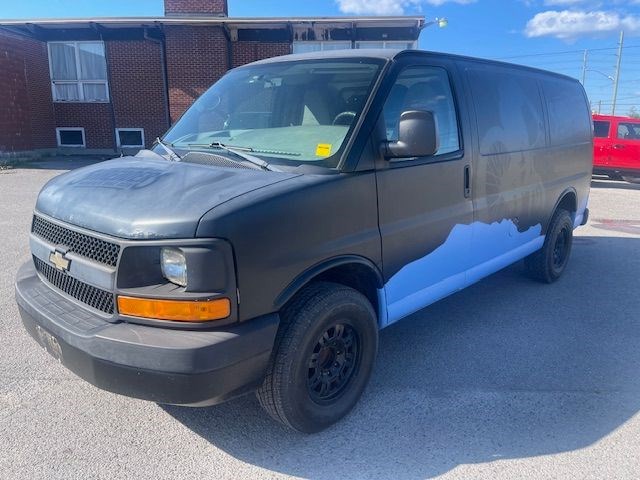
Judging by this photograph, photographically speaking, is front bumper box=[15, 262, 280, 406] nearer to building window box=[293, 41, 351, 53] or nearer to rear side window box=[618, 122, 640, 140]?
rear side window box=[618, 122, 640, 140]

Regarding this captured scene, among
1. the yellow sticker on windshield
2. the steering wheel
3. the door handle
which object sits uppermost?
the steering wheel

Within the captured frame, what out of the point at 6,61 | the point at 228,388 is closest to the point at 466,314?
the point at 228,388

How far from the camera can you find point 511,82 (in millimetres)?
4457

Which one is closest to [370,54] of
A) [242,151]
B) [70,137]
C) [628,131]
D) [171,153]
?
[242,151]

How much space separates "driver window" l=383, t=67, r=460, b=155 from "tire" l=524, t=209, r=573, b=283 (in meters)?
2.23

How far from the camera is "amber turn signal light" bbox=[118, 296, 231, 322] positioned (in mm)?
2234

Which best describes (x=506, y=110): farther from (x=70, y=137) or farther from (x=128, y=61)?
(x=70, y=137)

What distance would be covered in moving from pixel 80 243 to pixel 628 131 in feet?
50.6

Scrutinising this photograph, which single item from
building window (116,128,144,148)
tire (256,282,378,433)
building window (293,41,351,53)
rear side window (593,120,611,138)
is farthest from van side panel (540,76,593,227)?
building window (116,128,144,148)

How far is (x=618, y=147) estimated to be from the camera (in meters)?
13.9

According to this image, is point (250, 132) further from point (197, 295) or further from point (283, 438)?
point (283, 438)

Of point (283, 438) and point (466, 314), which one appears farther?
point (466, 314)

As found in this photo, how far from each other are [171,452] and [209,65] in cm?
1751

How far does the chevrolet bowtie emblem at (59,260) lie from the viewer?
8.66 feet
